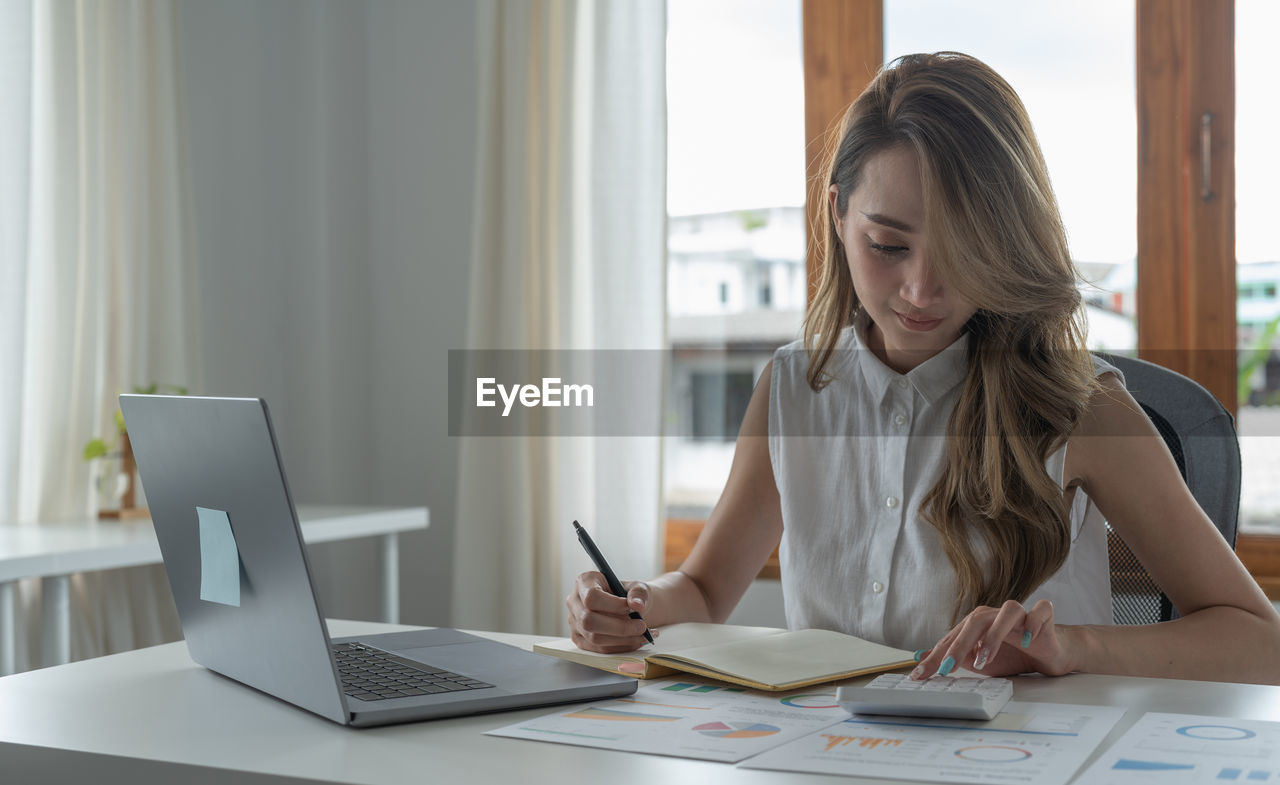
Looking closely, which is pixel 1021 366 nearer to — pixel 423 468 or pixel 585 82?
pixel 585 82

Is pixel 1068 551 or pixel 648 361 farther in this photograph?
pixel 648 361

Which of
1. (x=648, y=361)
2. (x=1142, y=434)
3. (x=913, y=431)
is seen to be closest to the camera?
(x=1142, y=434)

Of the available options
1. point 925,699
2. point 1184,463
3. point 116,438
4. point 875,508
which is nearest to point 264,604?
point 925,699

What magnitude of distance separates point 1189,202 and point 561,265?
133 centimetres

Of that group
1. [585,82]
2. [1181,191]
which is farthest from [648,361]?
[1181,191]

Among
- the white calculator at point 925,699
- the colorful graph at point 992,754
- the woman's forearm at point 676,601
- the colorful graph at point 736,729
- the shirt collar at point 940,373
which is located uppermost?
the shirt collar at point 940,373

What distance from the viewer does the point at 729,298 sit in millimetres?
2795

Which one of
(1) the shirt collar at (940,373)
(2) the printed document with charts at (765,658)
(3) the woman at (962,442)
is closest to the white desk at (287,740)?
(2) the printed document with charts at (765,658)

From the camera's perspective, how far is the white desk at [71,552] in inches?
67.0

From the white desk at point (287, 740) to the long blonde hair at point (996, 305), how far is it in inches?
12.0

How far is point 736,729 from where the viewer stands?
0.76 meters

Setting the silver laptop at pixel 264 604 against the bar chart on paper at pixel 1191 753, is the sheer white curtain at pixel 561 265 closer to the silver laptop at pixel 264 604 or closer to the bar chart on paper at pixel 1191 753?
the silver laptop at pixel 264 604

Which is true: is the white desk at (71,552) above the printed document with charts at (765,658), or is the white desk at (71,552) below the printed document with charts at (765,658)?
below

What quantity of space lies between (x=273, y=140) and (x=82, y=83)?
612mm
